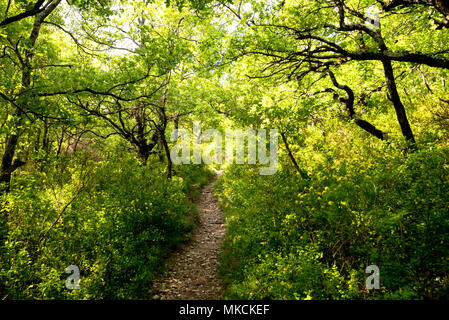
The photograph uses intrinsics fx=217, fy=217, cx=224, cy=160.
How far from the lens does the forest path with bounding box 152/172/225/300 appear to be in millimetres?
5752

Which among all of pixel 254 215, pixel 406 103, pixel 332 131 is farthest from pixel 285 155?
pixel 406 103

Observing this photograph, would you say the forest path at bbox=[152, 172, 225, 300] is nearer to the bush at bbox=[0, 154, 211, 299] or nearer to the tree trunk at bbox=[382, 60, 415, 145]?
the bush at bbox=[0, 154, 211, 299]

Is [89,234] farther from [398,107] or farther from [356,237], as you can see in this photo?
[398,107]

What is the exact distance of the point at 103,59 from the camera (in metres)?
8.52

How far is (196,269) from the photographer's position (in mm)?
6914

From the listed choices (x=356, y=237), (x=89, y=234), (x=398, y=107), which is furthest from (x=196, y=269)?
(x=398, y=107)

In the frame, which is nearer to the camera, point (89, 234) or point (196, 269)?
point (89, 234)

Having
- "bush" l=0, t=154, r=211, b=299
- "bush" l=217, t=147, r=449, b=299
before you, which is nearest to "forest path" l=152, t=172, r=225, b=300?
"bush" l=0, t=154, r=211, b=299

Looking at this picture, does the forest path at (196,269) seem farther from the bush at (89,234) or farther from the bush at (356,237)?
the bush at (356,237)

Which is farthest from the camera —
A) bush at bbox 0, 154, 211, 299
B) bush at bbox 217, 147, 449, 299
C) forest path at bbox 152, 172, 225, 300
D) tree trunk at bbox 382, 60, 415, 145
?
tree trunk at bbox 382, 60, 415, 145

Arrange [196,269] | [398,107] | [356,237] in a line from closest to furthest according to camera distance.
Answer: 1. [356,237]
2. [196,269]
3. [398,107]

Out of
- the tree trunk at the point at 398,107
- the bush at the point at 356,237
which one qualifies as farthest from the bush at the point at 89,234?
the tree trunk at the point at 398,107

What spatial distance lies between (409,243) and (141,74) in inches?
355
